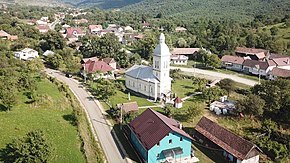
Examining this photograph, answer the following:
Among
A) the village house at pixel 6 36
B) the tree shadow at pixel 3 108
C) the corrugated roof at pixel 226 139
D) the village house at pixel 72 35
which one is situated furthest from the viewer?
the village house at pixel 72 35

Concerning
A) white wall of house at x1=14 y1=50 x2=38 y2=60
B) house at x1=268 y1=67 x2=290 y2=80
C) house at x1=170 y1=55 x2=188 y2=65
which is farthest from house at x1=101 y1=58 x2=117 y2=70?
house at x1=268 y1=67 x2=290 y2=80

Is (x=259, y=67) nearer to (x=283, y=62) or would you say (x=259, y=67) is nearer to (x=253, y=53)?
(x=283, y=62)

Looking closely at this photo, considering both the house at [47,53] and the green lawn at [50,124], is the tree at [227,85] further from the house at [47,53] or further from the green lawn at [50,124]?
the house at [47,53]

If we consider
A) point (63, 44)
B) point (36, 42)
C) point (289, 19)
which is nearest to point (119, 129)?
point (63, 44)

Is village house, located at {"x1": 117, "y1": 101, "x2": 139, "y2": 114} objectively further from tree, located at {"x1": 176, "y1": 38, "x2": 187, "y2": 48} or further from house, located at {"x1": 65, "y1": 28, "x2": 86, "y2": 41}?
house, located at {"x1": 65, "y1": 28, "x2": 86, "y2": 41}

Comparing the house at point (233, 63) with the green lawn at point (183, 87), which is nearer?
the green lawn at point (183, 87)

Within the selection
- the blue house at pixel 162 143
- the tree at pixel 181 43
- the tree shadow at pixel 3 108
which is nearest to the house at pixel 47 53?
the tree shadow at pixel 3 108

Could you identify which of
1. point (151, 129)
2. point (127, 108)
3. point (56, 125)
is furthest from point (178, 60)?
point (56, 125)
